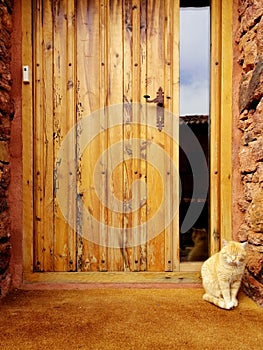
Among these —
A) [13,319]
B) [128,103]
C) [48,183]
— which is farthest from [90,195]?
[13,319]

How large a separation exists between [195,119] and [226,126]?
0.21m

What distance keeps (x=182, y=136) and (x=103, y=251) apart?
92 cm

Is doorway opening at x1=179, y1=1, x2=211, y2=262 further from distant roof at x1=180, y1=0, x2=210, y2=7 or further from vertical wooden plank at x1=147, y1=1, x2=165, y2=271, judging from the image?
vertical wooden plank at x1=147, y1=1, x2=165, y2=271

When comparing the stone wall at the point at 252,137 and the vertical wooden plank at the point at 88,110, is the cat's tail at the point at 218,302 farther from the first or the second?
the vertical wooden plank at the point at 88,110

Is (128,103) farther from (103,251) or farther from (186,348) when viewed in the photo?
(186,348)

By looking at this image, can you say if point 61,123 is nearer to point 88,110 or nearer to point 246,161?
point 88,110

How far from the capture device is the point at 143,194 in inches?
86.5

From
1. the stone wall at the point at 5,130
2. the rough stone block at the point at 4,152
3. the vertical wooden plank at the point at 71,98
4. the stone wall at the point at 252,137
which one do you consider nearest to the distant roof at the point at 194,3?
the stone wall at the point at 252,137

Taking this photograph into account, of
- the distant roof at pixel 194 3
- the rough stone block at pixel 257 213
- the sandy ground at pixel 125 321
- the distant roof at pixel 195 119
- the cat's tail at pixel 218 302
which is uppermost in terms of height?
the distant roof at pixel 194 3

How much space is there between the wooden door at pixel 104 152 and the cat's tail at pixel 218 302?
0.35 meters

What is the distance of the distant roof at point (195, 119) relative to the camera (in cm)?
223

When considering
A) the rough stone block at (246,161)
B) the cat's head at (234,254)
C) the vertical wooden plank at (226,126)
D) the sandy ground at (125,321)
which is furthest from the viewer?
the vertical wooden plank at (226,126)

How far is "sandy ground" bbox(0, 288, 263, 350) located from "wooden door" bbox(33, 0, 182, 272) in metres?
0.27

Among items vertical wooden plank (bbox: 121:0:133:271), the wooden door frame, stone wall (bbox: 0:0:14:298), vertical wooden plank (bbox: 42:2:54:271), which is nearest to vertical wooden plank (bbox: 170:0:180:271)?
the wooden door frame
